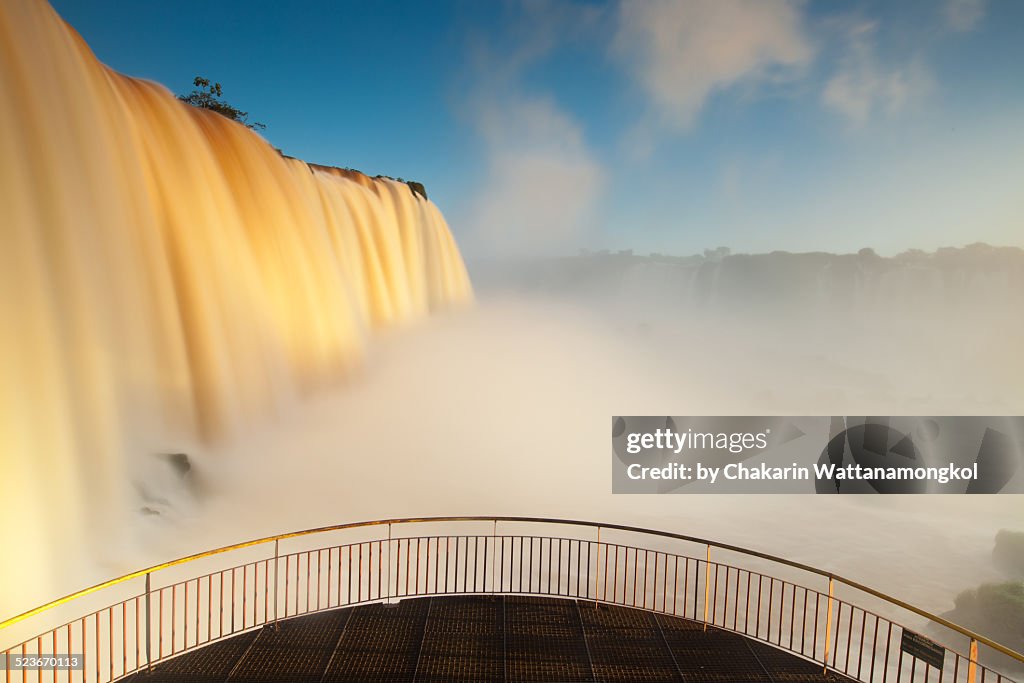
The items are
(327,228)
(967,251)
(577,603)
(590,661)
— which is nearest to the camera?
(590,661)

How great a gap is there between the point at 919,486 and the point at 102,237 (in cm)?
3261

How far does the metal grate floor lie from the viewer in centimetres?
707

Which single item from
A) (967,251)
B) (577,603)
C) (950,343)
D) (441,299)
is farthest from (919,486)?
(577,603)

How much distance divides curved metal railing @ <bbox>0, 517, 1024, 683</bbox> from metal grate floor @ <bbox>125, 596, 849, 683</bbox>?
25 centimetres

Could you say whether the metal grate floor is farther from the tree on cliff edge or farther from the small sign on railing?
the tree on cliff edge

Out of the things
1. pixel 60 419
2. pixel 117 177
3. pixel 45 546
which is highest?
pixel 117 177

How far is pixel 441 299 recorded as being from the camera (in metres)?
27.3

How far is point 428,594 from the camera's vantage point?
8.73m

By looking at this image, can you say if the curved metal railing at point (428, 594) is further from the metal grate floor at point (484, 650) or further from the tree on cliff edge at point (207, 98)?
the tree on cliff edge at point (207, 98)

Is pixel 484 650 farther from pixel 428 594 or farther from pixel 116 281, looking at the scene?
pixel 116 281

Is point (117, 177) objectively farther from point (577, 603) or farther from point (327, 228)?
point (577, 603)

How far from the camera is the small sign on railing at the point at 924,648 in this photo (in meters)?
6.16

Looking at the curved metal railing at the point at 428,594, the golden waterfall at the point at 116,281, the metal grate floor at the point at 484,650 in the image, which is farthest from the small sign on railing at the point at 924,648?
the golden waterfall at the point at 116,281

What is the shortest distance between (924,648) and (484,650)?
4978 mm
